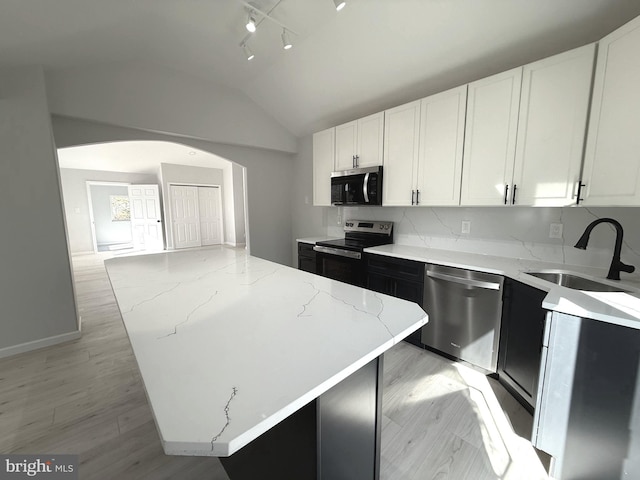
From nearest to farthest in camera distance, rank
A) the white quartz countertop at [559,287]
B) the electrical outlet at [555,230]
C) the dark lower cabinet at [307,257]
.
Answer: the white quartz countertop at [559,287] < the electrical outlet at [555,230] < the dark lower cabinet at [307,257]

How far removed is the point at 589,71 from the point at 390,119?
1.45 m

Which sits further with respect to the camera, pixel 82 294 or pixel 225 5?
pixel 82 294

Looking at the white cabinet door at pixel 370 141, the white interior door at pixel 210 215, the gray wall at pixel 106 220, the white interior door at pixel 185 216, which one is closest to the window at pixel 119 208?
the gray wall at pixel 106 220

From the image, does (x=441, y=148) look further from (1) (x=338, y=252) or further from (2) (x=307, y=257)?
(2) (x=307, y=257)

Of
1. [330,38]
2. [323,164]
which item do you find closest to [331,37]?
[330,38]

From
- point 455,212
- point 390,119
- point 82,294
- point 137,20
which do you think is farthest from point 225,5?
point 82,294

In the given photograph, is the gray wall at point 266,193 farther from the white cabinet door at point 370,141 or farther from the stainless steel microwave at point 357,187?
the white cabinet door at point 370,141

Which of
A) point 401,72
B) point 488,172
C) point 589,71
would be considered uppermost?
point 401,72

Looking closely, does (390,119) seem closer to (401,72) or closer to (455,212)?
(401,72)

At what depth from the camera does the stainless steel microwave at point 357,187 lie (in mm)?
2861

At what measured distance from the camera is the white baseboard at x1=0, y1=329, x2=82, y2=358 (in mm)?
2410

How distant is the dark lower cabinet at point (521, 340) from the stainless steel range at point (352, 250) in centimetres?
129

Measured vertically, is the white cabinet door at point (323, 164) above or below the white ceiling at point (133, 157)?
below

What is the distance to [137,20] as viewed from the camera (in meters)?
2.13
